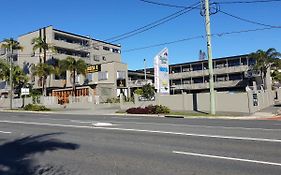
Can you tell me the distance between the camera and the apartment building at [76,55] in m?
58.5

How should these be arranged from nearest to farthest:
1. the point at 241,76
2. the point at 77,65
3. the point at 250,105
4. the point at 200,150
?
the point at 200,150, the point at 250,105, the point at 77,65, the point at 241,76

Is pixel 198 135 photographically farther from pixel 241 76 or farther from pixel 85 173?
pixel 241 76

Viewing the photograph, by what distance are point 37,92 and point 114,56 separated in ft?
82.6

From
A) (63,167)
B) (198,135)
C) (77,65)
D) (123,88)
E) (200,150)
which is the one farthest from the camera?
(123,88)

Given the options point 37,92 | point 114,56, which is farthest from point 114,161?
point 114,56

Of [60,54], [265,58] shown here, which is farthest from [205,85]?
[60,54]

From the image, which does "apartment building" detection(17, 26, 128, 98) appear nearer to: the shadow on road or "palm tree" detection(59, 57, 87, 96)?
"palm tree" detection(59, 57, 87, 96)

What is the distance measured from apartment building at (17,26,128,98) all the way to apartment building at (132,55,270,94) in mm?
12800

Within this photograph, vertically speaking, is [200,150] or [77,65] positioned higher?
[77,65]

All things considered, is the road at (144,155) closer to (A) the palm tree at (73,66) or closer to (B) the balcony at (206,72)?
(A) the palm tree at (73,66)

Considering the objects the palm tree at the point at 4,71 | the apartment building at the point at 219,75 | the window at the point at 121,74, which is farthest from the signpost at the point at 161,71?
the palm tree at the point at 4,71

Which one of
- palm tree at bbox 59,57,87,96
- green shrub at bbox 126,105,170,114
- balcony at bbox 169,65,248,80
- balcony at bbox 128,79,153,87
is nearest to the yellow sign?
palm tree at bbox 59,57,87,96

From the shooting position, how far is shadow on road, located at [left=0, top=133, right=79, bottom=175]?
7.86 metres

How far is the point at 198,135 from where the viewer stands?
13.3 meters
